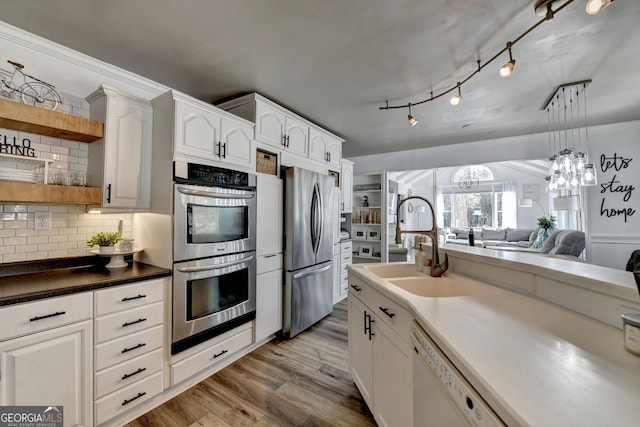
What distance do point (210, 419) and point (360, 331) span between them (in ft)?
3.77

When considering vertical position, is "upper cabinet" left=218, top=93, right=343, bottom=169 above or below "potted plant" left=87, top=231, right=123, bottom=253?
above

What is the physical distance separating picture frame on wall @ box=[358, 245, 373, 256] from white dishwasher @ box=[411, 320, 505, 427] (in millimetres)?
4154

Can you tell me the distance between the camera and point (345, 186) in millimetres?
4199

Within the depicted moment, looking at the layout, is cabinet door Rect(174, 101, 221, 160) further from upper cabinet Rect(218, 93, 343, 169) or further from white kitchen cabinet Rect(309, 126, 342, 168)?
white kitchen cabinet Rect(309, 126, 342, 168)

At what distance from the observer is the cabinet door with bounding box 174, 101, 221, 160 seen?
197 centimetres

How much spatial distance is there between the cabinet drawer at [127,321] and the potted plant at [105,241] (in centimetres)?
57

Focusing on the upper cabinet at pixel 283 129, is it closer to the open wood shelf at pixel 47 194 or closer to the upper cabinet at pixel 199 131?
the upper cabinet at pixel 199 131

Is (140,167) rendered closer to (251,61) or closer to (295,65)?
(251,61)

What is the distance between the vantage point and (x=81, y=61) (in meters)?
1.99

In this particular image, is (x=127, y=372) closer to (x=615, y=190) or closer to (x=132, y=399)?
(x=132, y=399)

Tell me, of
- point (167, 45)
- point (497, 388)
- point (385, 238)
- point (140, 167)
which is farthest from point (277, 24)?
point (385, 238)

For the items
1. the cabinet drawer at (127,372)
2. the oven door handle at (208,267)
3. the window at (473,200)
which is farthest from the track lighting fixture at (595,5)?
the window at (473,200)

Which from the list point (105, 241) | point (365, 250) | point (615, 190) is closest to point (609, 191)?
point (615, 190)

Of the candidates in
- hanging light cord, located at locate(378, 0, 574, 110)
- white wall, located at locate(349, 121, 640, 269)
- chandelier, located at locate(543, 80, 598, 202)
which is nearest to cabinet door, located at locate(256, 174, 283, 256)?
hanging light cord, located at locate(378, 0, 574, 110)
